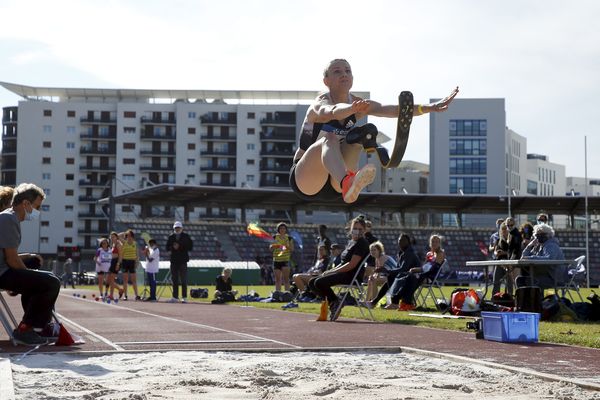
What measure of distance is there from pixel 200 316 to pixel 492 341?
5.91m

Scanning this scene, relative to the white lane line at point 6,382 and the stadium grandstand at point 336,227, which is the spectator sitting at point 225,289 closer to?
the white lane line at point 6,382

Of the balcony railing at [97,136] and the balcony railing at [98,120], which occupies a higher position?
the balcony railing at [98,120]

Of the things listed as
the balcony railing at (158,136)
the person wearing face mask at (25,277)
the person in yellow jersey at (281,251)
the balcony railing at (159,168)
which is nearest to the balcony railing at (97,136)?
the balcony railing at (158,136)

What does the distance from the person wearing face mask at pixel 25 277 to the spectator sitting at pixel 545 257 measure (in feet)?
22.7

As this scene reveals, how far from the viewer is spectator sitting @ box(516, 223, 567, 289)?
12938mm

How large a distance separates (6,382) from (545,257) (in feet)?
29.2

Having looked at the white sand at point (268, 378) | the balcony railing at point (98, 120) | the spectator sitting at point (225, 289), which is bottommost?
the spectator sitting at point (225, 289)

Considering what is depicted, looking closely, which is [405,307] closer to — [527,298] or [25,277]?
[527,298]

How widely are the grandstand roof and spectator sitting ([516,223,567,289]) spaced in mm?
41029

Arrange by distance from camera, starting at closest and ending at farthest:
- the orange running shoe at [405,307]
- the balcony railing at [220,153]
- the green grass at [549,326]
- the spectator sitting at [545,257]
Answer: the green grass at [549,326] < the spectator sitting at [545,257] < the orange running shoe at [405,307] < the balcony railing at [220,153]

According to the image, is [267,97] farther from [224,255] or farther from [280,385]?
[280,385]

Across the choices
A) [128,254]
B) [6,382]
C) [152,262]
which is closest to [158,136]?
[152,262]

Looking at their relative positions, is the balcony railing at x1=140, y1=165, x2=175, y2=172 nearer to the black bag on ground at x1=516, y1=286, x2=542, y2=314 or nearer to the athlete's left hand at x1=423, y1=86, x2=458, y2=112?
the black bag on ground at x1=516, y1=286, x2=542, y2=314

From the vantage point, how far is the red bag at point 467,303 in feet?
44.8
